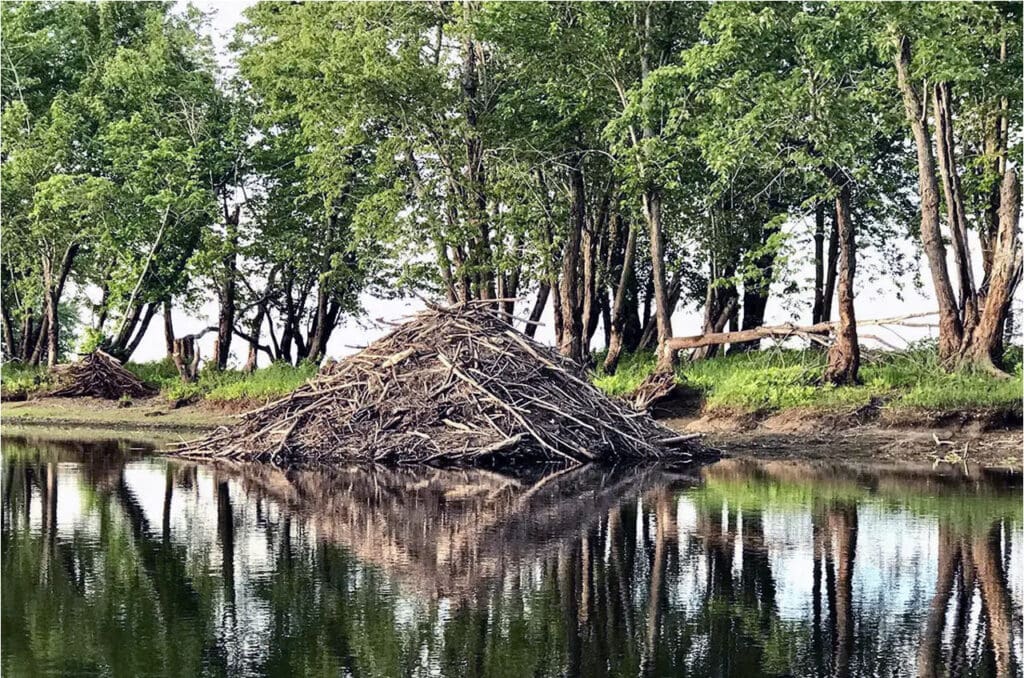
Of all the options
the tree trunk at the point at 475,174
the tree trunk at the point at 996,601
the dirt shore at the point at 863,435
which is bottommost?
the tree trunk at the point at 996,601

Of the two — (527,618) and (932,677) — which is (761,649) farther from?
(527,618)

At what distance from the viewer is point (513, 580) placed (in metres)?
8.77

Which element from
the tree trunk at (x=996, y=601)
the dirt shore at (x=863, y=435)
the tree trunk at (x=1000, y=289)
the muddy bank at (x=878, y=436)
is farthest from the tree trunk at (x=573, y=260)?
A: the tree trunk at (x=996, y=601)

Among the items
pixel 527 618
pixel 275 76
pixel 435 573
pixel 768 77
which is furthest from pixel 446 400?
pixel 275 76

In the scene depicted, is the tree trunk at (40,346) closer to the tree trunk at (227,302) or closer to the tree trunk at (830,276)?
the tree trunk at (227,302)

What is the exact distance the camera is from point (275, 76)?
1276 inches

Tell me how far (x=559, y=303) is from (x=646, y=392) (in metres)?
7.73

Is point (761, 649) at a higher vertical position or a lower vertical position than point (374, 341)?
lower

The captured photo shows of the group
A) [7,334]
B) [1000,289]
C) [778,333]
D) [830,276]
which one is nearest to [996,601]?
[1000,289]

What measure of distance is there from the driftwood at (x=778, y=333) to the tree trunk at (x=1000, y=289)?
1.48 m

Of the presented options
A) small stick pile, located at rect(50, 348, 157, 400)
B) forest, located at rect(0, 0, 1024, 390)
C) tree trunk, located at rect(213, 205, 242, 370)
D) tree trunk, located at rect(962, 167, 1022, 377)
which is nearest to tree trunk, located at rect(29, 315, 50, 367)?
forest, located at rect(0, 0, 1024, 390)

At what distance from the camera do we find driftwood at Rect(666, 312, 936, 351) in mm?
23516

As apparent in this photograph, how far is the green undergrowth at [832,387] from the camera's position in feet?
65.9

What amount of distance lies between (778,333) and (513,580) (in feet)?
55.3
